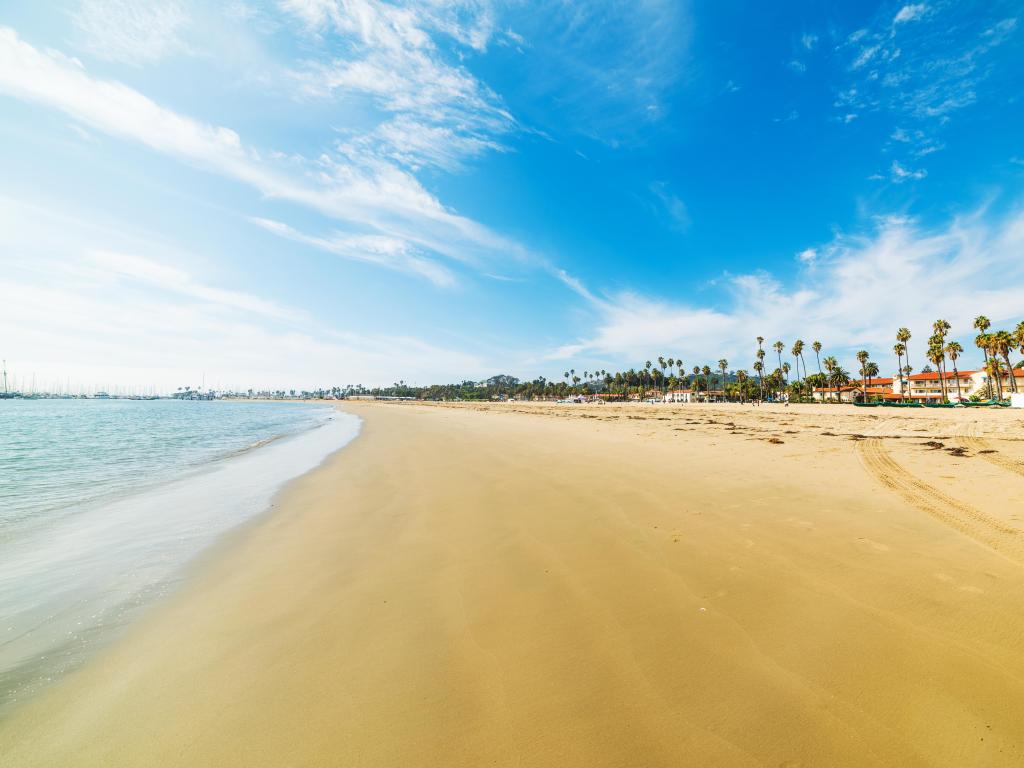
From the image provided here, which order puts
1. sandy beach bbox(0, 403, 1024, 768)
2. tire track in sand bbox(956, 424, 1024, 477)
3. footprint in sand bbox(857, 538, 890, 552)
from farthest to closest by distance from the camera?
tire track in sand bbox(956, 424, 1024, 477) → footprint in sand bbox(857, 538, 890, 552) → sandy beach bbox(0, 403, 1024, 768)

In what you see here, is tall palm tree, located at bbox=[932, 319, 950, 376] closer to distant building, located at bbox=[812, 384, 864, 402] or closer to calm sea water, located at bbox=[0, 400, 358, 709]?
distant building, located at bbox=[812, 384, 864, 402]

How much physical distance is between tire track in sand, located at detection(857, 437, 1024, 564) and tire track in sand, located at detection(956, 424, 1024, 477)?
2.05 m

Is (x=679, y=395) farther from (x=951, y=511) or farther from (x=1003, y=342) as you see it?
(x=951, y=511)

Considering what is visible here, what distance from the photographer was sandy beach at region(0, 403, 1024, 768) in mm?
2385

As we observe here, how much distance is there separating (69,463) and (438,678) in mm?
A: 19670

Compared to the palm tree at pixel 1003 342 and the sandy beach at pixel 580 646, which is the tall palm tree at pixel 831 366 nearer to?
the palm tree at pixel 1003 342

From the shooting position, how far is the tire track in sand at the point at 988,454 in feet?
31.5

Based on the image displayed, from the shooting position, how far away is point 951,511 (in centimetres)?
652

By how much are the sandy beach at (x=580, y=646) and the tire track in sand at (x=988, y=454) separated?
149 inches

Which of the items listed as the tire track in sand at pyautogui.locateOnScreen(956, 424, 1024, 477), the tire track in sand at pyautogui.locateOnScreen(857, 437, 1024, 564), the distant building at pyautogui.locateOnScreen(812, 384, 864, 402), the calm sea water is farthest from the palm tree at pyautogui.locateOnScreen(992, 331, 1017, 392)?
the calm sea water

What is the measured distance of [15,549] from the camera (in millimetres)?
6289

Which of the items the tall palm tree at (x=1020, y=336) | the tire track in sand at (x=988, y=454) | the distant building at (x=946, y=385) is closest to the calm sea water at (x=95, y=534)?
the tire track in sand at (x=988, y=454)

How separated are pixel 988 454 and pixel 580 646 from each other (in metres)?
15.2

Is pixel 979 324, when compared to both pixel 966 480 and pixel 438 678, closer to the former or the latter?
pixel 966 480
